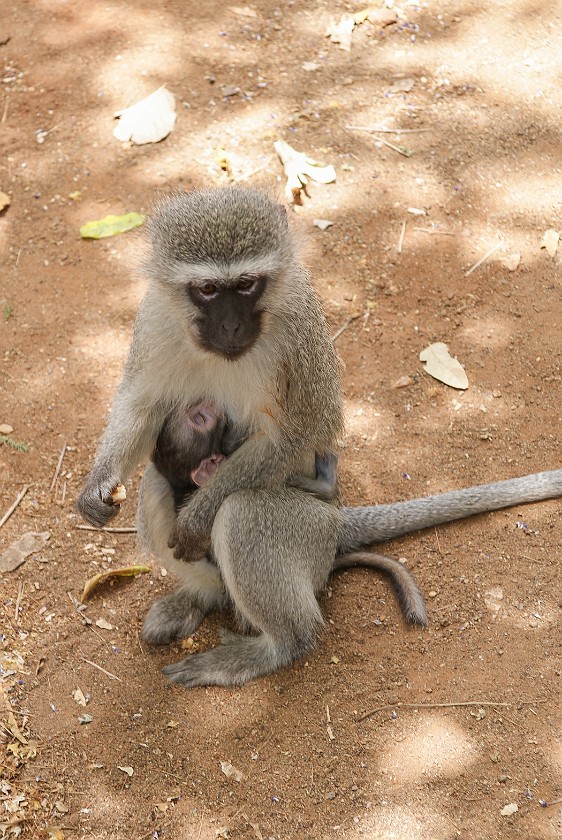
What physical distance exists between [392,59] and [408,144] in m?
0.94

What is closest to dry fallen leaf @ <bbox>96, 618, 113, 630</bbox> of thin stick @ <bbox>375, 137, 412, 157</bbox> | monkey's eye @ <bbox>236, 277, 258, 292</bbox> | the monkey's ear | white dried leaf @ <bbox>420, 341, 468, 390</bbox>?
monkey's eye @ <bbox>236, 277, 258, 292</bbox>

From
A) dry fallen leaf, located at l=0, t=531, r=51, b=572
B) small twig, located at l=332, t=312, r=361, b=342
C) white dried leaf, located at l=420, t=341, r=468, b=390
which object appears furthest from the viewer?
small twig, located at l=332, t=312, r=361, b=342

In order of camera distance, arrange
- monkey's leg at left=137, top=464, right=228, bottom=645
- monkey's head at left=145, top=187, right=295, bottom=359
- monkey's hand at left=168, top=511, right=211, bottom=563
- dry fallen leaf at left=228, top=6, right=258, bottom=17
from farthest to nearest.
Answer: dry fallen leaf at left=228, top=6, right=258, bottom=17
monkey's leg at left=137, top=464, right=228, bottom=645
monkey's hand at left=168, top=511, right=211, bottom=563
monkey's head at left=145, top=187, right=295, bottom=359

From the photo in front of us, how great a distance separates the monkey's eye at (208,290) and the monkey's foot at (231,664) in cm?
148

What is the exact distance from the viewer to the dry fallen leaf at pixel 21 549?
4.31 m

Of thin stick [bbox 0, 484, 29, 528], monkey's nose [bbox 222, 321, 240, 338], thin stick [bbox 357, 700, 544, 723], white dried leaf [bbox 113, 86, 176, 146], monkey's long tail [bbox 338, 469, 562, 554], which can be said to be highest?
monkey's nose [bbox 222, 321, 240, 338]

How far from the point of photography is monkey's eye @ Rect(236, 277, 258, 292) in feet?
10.9

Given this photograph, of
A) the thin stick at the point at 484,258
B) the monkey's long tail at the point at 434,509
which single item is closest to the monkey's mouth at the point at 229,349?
the monkey's long tail at the point at 434,509

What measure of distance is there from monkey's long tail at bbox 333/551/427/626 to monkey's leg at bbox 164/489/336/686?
9.4 inches

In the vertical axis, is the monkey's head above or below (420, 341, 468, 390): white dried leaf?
above

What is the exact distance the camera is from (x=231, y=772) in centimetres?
359

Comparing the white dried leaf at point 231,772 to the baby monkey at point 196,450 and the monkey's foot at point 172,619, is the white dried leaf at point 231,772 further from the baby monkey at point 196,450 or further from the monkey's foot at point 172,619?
the baby monkey at point 196,450

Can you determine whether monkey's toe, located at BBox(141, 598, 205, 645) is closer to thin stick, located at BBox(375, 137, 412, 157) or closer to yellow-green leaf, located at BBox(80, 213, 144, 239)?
yellow-green leaf, located at BBox(80, 213, 144, 239)

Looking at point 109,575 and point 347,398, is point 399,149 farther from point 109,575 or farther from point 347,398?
point 109,575
